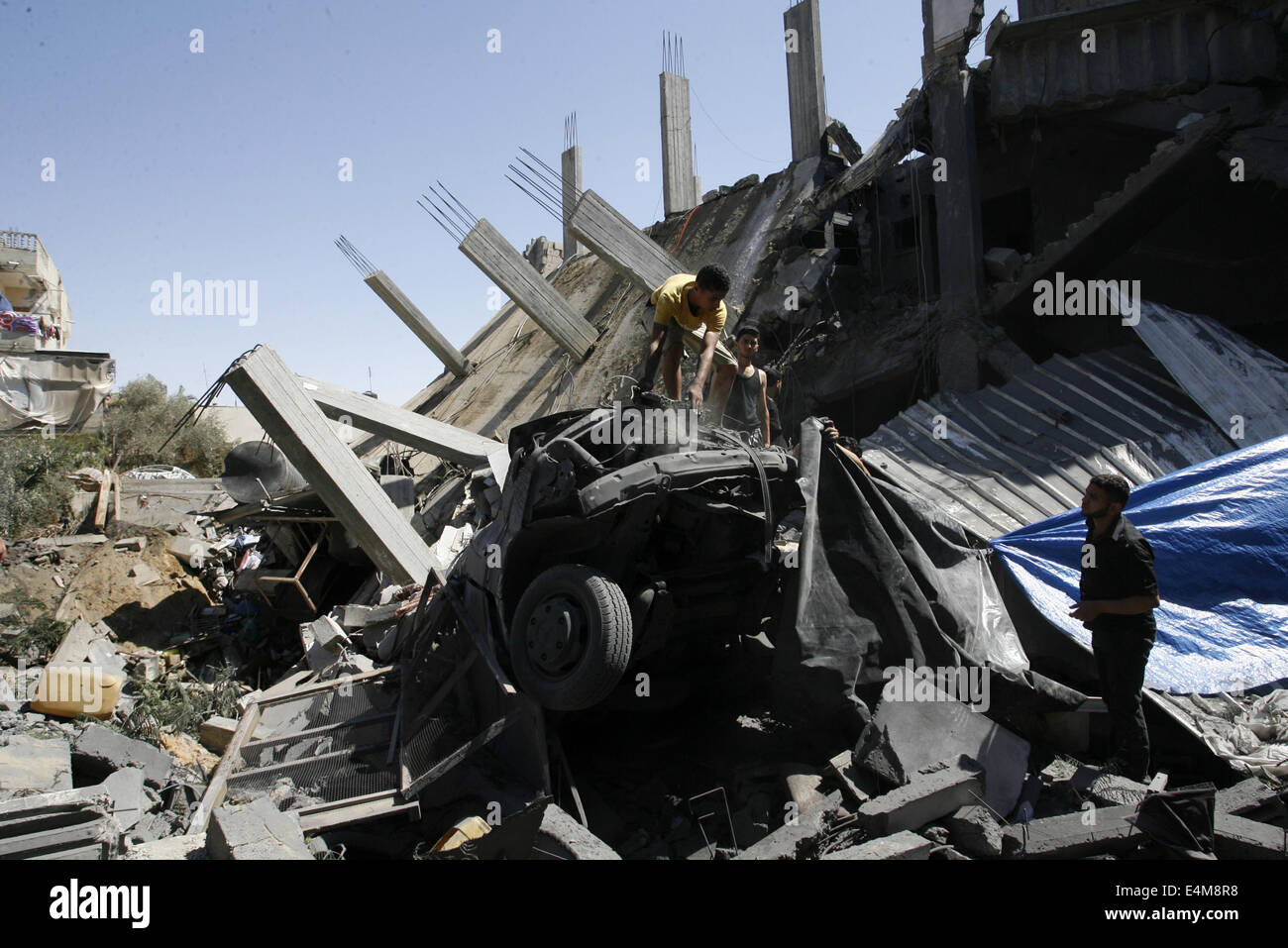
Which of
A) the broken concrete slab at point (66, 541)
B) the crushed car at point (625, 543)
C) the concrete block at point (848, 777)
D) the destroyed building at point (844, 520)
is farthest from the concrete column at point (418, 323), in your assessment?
the concrete block at point (848, 777)

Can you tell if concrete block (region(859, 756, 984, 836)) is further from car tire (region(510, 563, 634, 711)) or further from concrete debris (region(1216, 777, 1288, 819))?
car tire (region(510, 563, 634, 711))

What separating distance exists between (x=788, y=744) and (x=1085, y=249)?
6635 millimetres

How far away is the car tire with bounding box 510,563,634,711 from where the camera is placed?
3795 millimetres

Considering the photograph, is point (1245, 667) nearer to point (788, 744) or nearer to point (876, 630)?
point (876, 630)

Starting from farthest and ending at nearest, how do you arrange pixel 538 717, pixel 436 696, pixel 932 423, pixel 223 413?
pixel 223 413
pixel 932 423
pixel 436 696
pixel 538 717

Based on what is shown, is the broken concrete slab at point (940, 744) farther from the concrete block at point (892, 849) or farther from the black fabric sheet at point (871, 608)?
the concrete block at point (892, 849)

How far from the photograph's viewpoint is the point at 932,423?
827cm

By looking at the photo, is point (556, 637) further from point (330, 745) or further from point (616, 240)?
point (616, 240)

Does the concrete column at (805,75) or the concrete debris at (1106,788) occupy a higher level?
the concrete column at (805,75)

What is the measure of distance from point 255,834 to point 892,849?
275 cm

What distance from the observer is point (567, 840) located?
148 inches

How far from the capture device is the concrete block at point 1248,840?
3.30 m

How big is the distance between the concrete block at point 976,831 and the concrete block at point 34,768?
5125 millimetres
